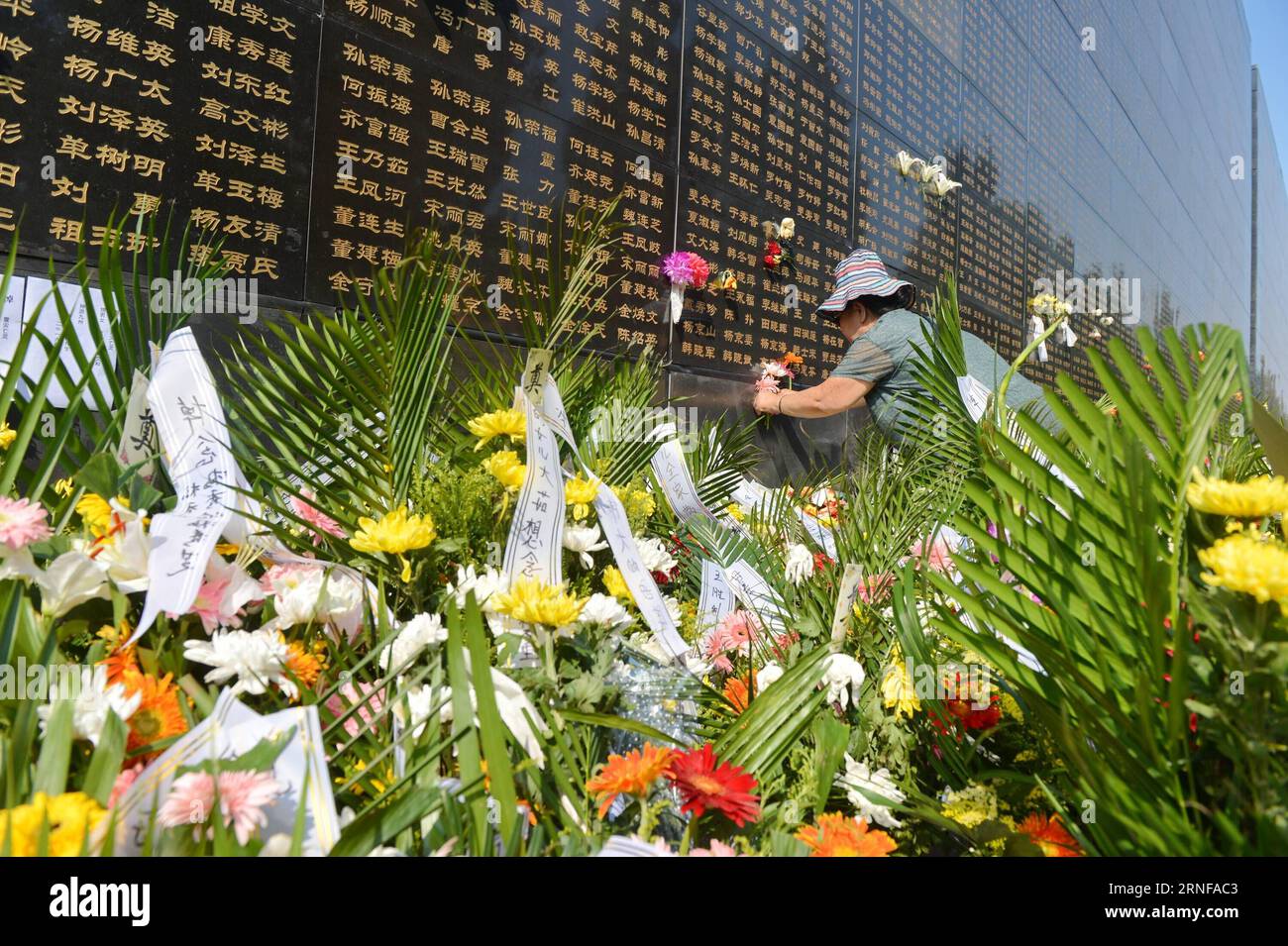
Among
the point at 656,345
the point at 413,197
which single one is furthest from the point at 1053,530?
the point at 656,345

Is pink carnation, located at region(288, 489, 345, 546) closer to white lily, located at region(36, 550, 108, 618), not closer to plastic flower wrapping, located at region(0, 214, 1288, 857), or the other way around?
plastic flower wrapping, located at region(0, 214, 1288, 857)

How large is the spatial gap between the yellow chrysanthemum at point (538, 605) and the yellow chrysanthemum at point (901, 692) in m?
0.23

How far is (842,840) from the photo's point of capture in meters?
0.48

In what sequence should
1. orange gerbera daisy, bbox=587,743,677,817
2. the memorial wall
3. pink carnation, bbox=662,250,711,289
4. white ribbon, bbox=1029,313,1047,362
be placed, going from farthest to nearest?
white ribbon, bbox=1029,313,1047,362
pink carnation, bbox=662,250,711,289
the memorial wall
orange gerbera daisy, bbox=587,743,677,817

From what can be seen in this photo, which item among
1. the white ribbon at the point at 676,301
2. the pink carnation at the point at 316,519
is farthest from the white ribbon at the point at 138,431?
the white ribbon at the point at 676,301

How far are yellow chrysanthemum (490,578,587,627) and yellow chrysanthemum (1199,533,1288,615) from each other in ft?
1.14

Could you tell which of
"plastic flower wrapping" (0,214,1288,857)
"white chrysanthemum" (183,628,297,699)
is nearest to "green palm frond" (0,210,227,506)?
"plastic flower wrapping" (0,214,1288,857)

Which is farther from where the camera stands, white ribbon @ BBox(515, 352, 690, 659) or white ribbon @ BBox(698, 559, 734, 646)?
white ribbon @ BBox(698, 559, 734, 646)

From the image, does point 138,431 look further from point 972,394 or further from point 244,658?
point 972,394

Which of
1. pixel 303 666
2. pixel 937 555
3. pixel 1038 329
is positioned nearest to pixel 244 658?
pixel 303 666

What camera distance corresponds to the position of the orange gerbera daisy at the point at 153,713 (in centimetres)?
47

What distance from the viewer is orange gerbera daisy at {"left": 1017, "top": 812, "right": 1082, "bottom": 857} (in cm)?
47
